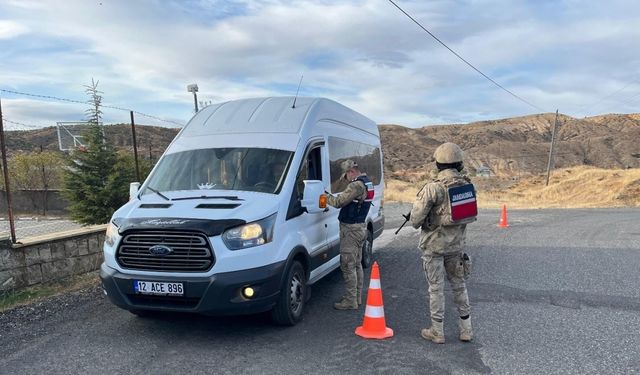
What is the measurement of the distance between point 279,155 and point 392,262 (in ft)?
13.3

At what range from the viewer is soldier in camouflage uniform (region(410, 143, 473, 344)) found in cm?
459

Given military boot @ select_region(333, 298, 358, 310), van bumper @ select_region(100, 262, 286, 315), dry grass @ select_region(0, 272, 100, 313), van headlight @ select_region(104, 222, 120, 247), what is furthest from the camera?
dry grass @ select_region(0, 272, 100, 313)

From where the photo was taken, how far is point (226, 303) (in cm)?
446

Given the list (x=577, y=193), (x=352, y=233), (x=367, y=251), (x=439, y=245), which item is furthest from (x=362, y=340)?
(x=577, y=193)

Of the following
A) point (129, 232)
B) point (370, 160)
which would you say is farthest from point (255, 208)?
point (370, 160)

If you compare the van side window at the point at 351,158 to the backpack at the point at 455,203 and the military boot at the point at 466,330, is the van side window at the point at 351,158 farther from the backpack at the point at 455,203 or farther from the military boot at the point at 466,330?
the military boot at the point at 466,330

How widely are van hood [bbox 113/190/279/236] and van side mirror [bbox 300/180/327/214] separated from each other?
33 cm

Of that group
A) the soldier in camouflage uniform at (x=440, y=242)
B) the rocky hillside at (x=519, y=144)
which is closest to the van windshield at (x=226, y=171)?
the soldier in camouflage uniform at (x=440, y=242)

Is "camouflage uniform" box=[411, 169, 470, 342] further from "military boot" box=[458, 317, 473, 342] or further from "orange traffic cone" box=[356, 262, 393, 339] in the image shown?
"orange traffic cone" box=[356, 262, 393, 339]

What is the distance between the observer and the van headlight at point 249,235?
14.7ft

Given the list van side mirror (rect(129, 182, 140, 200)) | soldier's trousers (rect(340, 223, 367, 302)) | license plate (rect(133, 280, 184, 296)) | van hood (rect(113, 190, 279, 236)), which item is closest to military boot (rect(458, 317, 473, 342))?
soldier's trousers (rect(340, 223, 367, 302))

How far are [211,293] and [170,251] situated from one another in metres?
0.56

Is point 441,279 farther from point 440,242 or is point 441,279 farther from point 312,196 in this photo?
point 312,196

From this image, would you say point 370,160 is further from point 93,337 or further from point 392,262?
point 93,337
